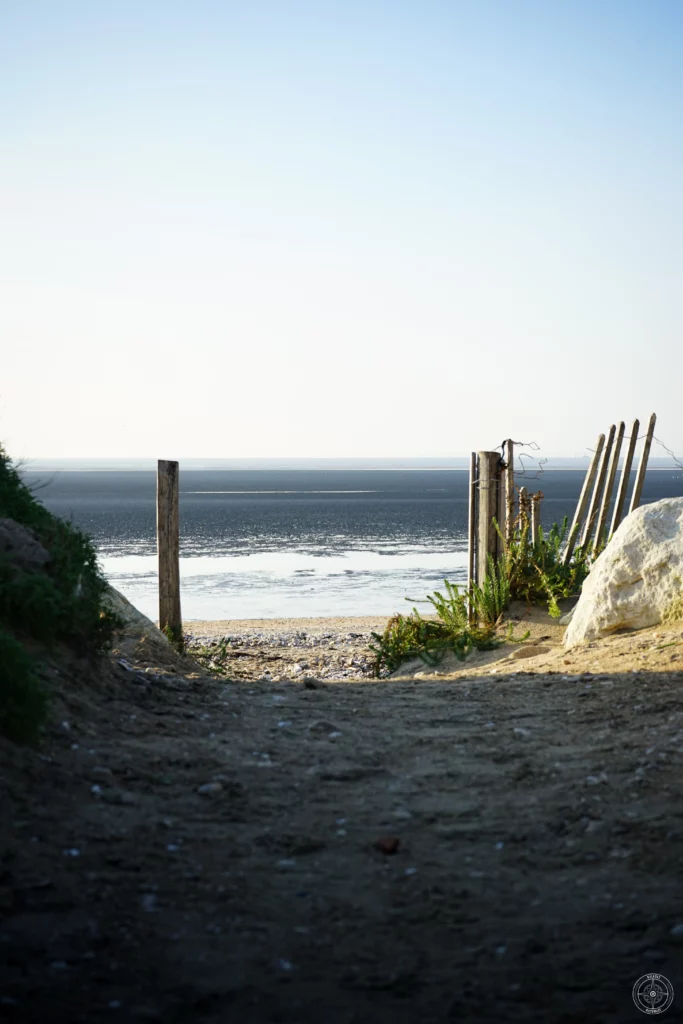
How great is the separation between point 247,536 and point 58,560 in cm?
3478

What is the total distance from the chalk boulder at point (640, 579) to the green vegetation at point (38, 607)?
4585mm

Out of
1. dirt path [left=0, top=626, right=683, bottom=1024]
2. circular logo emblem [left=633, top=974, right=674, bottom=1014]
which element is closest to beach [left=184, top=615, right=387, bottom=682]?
dirt path [left=0, top=626, right=683, bottom=1024]

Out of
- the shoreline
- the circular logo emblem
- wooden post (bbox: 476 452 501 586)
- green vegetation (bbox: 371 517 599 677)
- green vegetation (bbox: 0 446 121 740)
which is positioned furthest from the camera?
the shoreline

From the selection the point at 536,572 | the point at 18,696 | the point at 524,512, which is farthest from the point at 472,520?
the point at 18,696

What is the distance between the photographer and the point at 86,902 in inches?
127

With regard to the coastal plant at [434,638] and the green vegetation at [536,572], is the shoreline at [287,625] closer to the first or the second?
the coastal plant at [434,638]

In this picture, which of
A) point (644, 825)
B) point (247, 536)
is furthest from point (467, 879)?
point (247, 536)

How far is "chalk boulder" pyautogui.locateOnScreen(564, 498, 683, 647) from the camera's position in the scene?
8.43 meters

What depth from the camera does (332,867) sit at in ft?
12.0

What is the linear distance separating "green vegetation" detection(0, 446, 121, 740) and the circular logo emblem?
2.82m

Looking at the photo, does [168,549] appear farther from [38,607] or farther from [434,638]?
[38,607]

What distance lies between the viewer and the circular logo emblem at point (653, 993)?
276cm

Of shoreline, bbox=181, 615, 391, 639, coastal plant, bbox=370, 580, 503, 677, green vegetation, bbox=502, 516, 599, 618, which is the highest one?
green vegetation, bbox=502, 516, 599, 618

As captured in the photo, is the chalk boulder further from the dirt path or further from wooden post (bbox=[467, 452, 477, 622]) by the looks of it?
the dirt path
